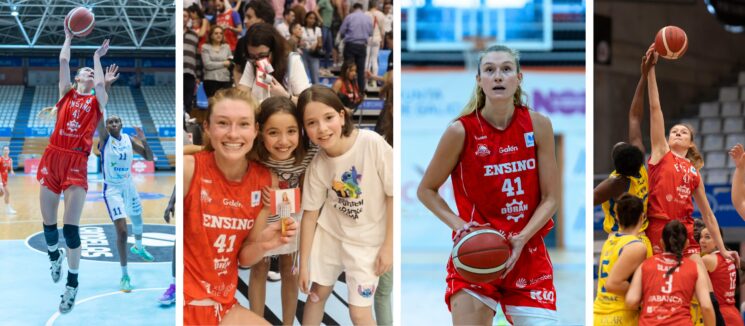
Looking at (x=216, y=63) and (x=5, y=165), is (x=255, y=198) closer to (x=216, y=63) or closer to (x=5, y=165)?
(x=216, y=63)

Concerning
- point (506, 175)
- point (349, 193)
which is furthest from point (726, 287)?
point (349, 193)

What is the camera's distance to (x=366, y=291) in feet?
15.1

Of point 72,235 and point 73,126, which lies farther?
point 72,235

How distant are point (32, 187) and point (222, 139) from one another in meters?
1.13

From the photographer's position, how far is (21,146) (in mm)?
4859

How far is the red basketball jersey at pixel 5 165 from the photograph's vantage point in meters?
4.81

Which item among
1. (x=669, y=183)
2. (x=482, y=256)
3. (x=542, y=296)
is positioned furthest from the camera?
(x=669, y=183)

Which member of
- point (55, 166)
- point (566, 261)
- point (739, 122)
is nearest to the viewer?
point (55, 166)

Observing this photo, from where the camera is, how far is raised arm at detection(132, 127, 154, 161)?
16.4ft

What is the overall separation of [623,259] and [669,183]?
486 millimetres

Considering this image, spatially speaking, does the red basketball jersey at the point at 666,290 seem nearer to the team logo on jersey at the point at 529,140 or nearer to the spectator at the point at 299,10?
the team logo on jersey at the point at 529,140

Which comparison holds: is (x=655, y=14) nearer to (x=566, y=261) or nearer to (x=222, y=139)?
Result: (x=566, y=261)

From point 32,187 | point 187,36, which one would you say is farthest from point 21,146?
point 187,36

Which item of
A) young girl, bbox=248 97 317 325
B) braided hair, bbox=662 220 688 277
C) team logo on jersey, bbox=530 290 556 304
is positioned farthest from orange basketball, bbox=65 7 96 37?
braided hair, bbox=662 220 688 277
